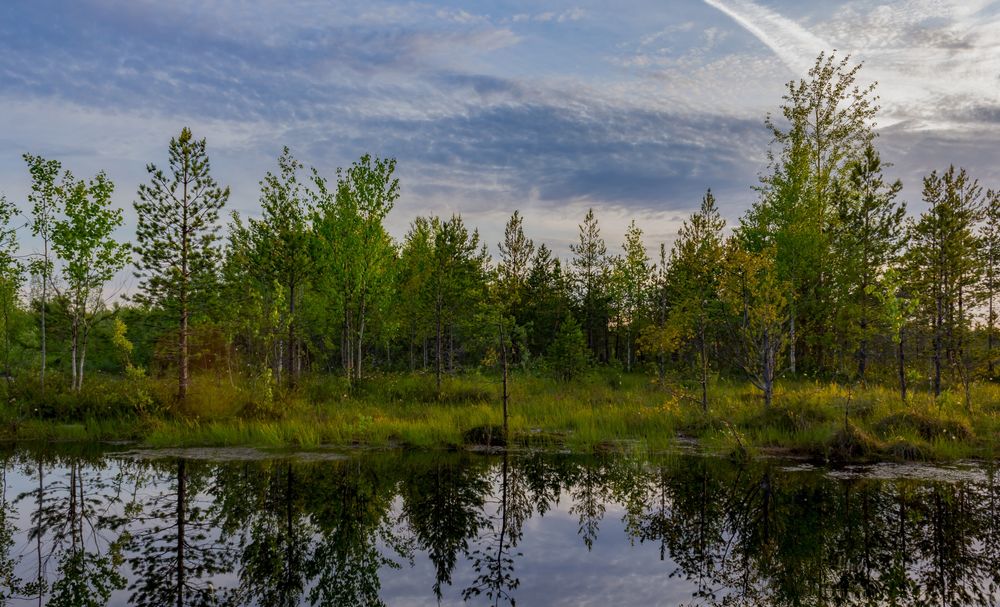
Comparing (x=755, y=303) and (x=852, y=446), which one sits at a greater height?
(x=755, y=303)

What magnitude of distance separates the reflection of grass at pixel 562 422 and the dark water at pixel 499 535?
7.37 ft

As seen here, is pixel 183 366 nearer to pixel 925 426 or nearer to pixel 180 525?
pixel 180 525

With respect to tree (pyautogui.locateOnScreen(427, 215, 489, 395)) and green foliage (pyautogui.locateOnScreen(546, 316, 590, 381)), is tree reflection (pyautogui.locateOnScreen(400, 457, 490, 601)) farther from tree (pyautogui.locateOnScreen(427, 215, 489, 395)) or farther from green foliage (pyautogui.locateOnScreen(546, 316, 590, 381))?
green foliage (pyautogui.locateOnScreen(546, 316, 590, 381))

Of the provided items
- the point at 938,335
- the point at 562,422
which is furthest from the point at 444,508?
the point at 938,335

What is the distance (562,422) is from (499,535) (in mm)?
9309

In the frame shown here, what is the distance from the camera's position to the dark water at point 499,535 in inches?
243

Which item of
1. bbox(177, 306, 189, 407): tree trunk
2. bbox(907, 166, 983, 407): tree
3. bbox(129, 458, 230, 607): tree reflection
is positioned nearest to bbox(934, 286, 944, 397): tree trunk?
bbox(907, 166, 983, 407): tree

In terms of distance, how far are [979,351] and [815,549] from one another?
17861 millimetres

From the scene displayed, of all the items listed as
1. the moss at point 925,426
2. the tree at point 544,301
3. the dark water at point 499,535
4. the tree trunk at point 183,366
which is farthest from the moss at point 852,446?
the tree at point 544,301

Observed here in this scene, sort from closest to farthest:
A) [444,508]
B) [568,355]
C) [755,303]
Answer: [444,508], [755,303], [568,355]

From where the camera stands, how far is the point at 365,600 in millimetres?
5945

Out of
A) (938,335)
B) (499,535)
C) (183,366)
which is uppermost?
(938,335)

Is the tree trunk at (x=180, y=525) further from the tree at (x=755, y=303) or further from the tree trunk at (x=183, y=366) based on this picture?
the tree at (x=755, y=303)

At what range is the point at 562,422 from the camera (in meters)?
17.3
